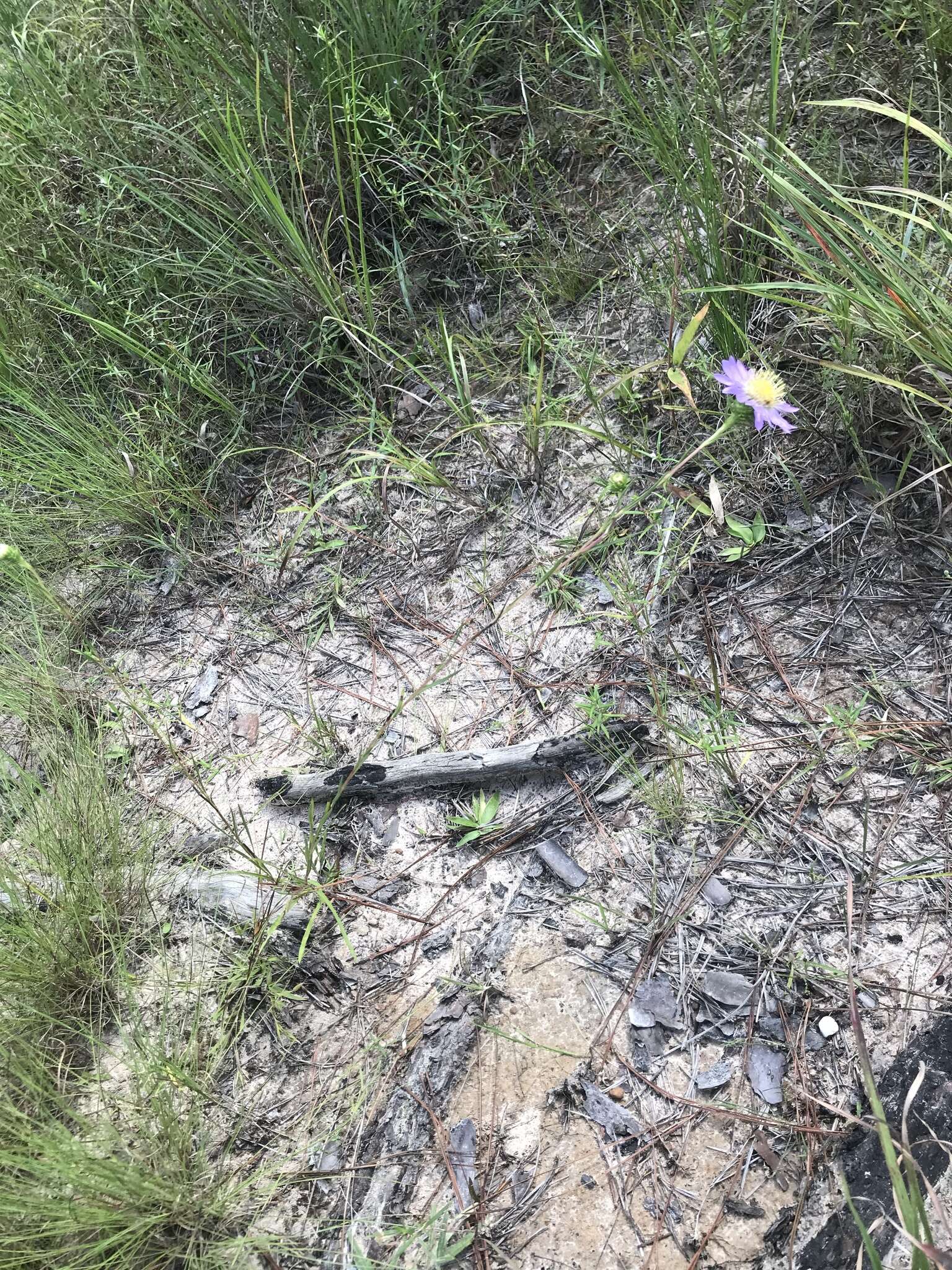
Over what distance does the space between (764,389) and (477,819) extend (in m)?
1.11

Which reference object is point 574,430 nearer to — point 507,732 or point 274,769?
point 507,732

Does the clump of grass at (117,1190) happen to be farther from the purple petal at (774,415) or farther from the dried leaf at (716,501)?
the purple petal at (774,415)

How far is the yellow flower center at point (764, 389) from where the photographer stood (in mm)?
1761

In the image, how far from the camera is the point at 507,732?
1.87 meters

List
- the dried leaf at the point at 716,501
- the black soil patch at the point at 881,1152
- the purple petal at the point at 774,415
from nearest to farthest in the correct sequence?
the black soil patch at the point at 881,1152 → the purple petal at the point at 774,415 → the dried leaf at the point at 716,501

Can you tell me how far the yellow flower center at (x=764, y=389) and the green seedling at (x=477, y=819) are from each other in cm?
102

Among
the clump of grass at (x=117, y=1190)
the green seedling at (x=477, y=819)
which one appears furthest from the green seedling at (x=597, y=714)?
the clump of grass at (x=117, y=1190)

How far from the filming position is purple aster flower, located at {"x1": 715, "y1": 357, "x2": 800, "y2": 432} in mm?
1723

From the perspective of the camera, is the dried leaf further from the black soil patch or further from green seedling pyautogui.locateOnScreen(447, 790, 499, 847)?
the black soil patch

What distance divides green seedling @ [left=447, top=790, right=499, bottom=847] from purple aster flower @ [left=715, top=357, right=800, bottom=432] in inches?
38.2

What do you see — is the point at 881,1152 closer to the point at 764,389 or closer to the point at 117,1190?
the point at 117,1190

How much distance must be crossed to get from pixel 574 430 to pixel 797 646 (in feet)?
2.67

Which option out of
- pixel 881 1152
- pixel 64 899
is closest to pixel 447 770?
pixel 64 899

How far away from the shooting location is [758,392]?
1.77 meters
